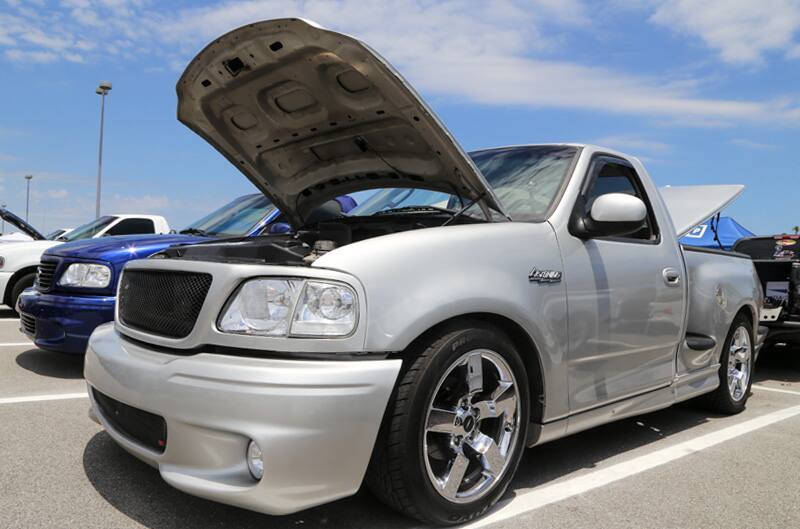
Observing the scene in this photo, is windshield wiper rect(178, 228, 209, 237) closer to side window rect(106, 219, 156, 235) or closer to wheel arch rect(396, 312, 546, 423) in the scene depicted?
side window rect(106, 219, 156, 235)

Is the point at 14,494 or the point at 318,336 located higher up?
the point at 318,336

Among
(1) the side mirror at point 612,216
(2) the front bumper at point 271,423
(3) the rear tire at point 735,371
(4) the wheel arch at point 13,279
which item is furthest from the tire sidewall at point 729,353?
(4) the wheel arch at point 13,279

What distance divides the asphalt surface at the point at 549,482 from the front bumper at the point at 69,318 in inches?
14.2

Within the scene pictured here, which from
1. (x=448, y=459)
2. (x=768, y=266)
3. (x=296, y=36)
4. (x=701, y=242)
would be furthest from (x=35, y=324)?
(x=701, y=242)

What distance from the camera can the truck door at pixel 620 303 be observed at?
321 cm

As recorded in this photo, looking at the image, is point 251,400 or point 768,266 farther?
point 768,266

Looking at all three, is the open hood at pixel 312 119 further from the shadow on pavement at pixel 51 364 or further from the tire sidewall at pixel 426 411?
the shadow on pavement at pixel 51 364

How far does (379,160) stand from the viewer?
3.81 m

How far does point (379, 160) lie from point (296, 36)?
1045 mm

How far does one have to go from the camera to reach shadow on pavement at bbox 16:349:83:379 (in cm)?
542

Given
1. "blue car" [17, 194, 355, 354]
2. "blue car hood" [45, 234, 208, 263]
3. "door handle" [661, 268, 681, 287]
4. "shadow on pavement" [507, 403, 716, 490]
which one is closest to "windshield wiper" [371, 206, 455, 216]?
"blue car" [17, 194, 355, 354]

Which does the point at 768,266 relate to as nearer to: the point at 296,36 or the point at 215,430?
the point at 296,36

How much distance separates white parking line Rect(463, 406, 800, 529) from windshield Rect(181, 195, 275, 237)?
3938 millimetres

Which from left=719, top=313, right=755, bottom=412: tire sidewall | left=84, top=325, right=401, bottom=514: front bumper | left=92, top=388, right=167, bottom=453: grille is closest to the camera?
left=84, top=325, right=401, bottom=514: front bumper
